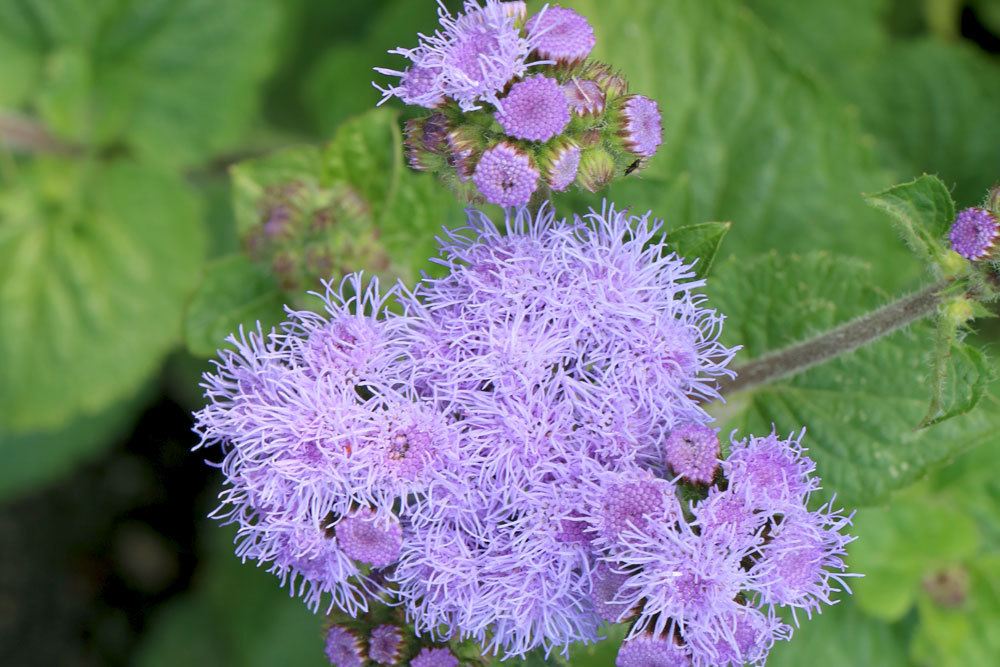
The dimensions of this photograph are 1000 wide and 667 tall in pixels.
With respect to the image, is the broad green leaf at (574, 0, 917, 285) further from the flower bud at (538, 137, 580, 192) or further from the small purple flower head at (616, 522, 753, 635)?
the small purple flower head at (616, 522, 753, 635)

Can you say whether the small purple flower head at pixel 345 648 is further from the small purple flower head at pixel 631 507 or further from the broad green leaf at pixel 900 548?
the broad green leaf at pixel 900 548

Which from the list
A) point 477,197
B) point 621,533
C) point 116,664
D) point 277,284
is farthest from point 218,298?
point 116,664

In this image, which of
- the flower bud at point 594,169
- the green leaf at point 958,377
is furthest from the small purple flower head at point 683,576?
the flower bud at point 594,169

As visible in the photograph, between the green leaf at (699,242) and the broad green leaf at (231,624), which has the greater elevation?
the green leaf at (699,242)

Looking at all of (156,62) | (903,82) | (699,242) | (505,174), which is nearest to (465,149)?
(505,174)

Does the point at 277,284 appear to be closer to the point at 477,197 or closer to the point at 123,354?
the point at 477,197

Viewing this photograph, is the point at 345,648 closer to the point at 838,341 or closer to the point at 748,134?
the point at 838,341
